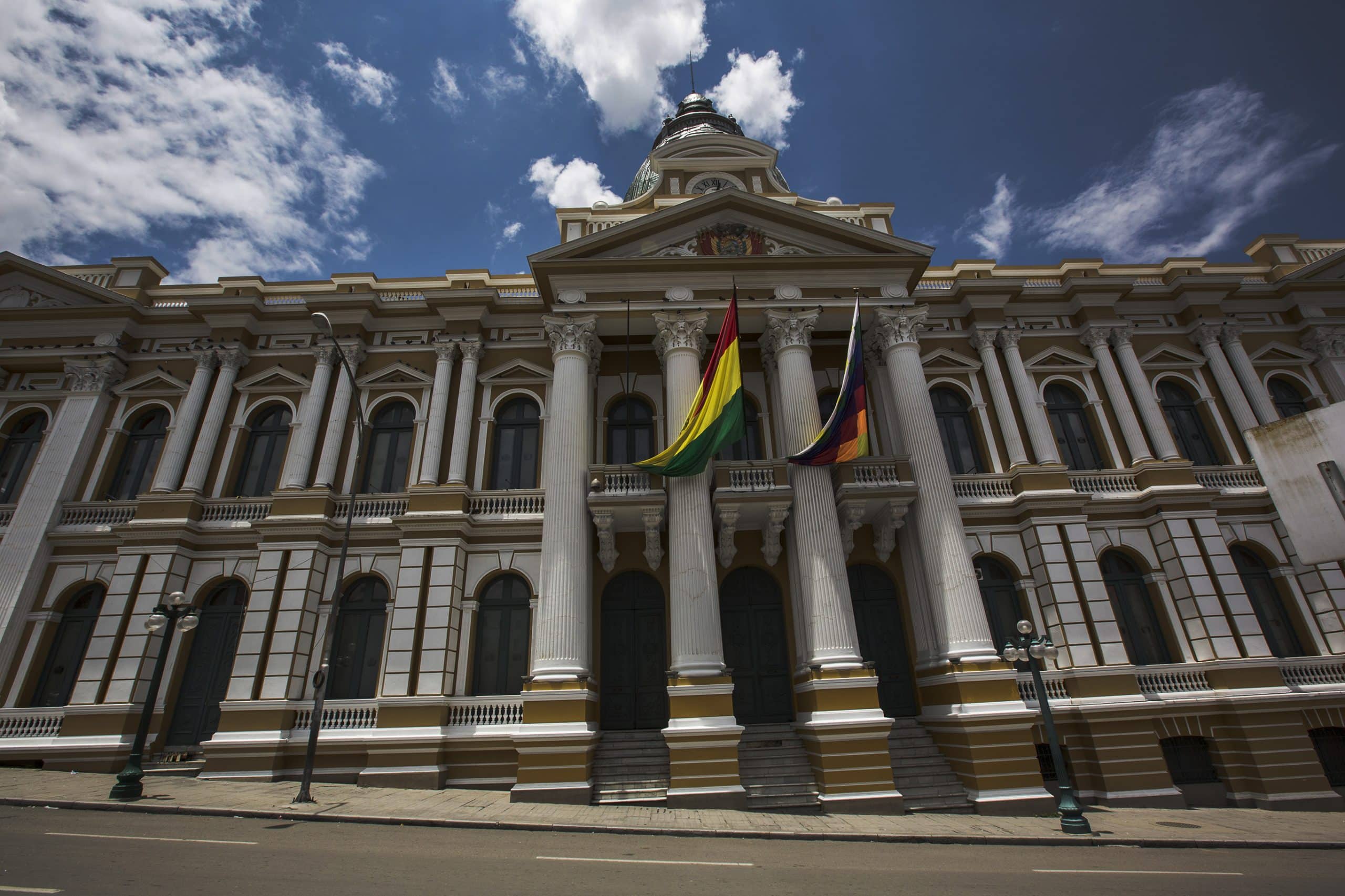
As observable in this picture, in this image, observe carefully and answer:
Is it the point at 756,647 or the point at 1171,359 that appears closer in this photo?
the point at 756,647

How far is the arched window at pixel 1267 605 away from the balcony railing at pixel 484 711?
65.5ft

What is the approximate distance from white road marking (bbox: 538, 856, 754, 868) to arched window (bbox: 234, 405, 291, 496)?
15727mm

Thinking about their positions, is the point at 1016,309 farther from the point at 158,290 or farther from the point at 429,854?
the point at 158,290

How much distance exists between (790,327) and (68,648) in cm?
2221

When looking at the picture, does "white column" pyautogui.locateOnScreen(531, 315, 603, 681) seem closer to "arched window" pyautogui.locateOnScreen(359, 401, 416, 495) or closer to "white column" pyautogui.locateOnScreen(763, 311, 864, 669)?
"arched window" pyautogui.locateOnScreen(359, 401, 416, 495)

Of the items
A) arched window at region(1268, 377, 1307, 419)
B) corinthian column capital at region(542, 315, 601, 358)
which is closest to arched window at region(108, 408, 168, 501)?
corinthian column capital at region(542, 315, 601, 358)

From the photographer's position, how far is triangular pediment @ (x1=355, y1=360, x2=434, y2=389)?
20.8 meters

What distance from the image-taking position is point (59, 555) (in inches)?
742

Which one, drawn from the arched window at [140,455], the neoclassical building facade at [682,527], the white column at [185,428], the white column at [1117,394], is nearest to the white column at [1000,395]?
the neoclassical building facade at [682,527]

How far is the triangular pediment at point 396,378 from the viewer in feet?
68.2

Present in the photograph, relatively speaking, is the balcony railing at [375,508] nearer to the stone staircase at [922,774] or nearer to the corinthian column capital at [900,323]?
Result: the stone staircase at [922,774]

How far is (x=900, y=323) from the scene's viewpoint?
19.1m

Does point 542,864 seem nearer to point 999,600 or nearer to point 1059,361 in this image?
point 999,600

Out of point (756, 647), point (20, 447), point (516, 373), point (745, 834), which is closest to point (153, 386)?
point (20, 447)
